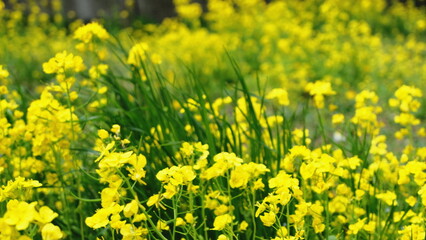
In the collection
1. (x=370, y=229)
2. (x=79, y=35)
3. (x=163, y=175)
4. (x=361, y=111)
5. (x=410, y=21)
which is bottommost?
(x=410, y=21)

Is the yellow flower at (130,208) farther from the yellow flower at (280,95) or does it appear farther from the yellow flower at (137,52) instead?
the yellow flower at (137,52)

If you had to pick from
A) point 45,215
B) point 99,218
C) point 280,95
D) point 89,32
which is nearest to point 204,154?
point 99,218

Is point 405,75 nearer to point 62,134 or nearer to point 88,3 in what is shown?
point 62,134

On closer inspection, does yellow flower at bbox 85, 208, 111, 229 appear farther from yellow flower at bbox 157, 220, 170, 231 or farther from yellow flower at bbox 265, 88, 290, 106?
yellow flower at bbox 265, 88, 290, 106

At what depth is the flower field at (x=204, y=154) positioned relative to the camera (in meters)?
1.41

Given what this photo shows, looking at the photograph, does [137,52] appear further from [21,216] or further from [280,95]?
[21,216]

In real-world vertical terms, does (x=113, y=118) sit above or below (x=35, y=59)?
above

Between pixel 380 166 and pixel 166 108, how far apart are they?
859mm

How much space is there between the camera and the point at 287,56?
5566 mm

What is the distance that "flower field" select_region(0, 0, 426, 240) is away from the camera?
141 centimetres

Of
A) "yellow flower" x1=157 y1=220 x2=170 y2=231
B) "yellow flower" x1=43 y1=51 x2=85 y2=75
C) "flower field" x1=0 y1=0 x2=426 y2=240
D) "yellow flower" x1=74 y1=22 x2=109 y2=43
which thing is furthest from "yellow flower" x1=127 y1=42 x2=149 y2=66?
"yellow flower" x1=157 y1=220 x2=170 y2=231

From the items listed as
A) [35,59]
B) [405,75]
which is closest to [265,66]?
[405,75]

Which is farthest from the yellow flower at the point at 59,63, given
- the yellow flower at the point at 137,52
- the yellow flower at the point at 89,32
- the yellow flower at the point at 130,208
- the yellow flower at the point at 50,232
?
the yellow flower at the point at 50,232

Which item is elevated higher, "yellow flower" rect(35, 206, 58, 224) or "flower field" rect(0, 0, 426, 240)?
"yellow flower" rect(35, 206, 58, 224)
